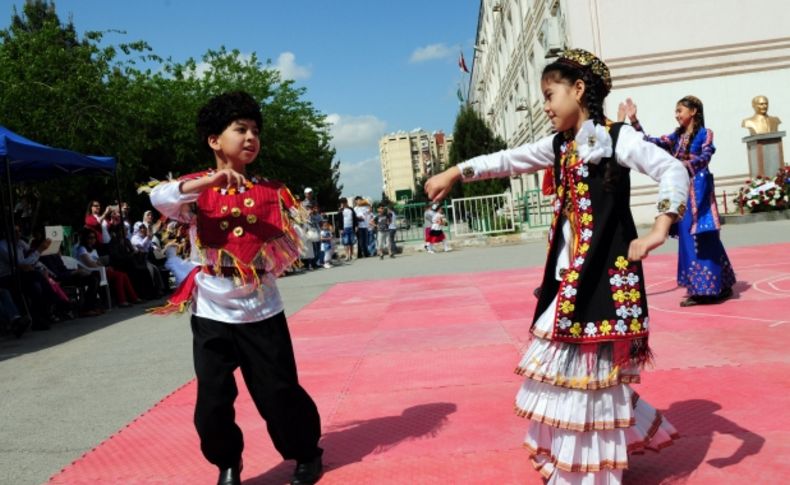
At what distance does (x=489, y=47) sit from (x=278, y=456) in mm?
51469

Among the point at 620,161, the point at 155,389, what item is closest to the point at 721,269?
the point at 620,161

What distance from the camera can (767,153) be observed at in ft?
66.1

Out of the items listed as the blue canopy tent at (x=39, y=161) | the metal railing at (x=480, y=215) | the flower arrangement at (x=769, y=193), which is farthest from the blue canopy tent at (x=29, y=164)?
the flower arrangement at (x=769, y=193)

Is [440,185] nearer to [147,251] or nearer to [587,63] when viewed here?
[587,63]

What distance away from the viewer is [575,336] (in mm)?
2824

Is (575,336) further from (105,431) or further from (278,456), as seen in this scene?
(105,431)

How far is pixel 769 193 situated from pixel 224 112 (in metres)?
19.7

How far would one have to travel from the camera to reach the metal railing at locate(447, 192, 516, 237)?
22.9m

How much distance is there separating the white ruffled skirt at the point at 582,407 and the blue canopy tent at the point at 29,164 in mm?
9123

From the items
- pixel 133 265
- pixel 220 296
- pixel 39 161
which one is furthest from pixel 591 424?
pixel 133 265

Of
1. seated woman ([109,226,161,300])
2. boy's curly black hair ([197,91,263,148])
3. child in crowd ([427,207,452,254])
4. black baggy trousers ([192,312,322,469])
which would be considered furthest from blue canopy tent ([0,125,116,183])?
child in crowd ([427,207,452,254])

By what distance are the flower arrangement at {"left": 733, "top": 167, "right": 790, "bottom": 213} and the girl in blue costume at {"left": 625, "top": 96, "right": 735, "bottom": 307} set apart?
45.7ft

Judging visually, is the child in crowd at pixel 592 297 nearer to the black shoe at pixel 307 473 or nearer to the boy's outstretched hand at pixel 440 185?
the boy's outstretched hand at pixel 440 185

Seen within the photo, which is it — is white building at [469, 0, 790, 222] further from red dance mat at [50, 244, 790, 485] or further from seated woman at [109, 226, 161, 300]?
red dance mat at [50, 244, 790, 485]
